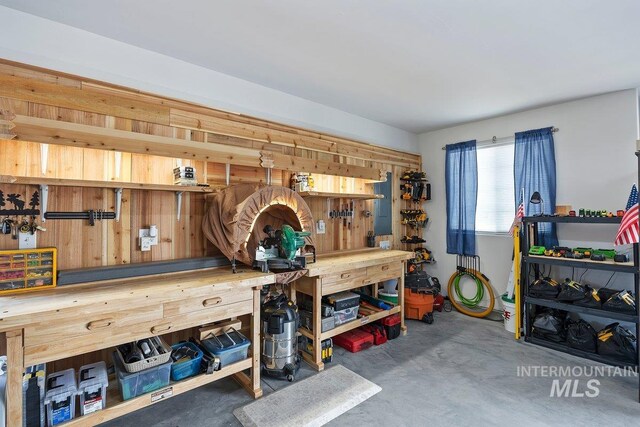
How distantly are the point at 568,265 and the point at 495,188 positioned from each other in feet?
5.26

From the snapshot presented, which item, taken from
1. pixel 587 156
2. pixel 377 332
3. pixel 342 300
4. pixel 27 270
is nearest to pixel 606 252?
pixel 587 156

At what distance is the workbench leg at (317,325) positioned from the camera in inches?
116

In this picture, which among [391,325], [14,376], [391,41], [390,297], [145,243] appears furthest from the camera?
[390,297]

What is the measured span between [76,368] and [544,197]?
17.3 ft

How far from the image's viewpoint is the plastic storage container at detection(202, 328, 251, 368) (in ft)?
7.88

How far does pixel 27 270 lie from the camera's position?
1.98 meters

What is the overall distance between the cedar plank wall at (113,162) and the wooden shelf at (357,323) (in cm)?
145

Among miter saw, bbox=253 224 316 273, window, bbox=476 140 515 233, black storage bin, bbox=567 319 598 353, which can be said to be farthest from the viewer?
window, bbox=476 140 515 233

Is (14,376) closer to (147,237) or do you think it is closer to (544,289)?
(147,237)

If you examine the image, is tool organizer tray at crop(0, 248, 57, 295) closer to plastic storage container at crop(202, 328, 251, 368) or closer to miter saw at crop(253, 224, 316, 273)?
plastic storage container at crop(202, 328, 251, 368)

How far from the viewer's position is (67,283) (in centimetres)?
210

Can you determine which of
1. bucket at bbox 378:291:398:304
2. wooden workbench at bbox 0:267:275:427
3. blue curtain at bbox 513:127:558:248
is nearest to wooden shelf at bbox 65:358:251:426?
wooden workbench at bbox 0:267:275:427

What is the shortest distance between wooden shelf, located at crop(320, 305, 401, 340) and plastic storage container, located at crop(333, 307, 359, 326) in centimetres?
4

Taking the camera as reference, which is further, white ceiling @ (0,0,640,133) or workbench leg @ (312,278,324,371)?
workbench leg @ (312,278,324,371)
